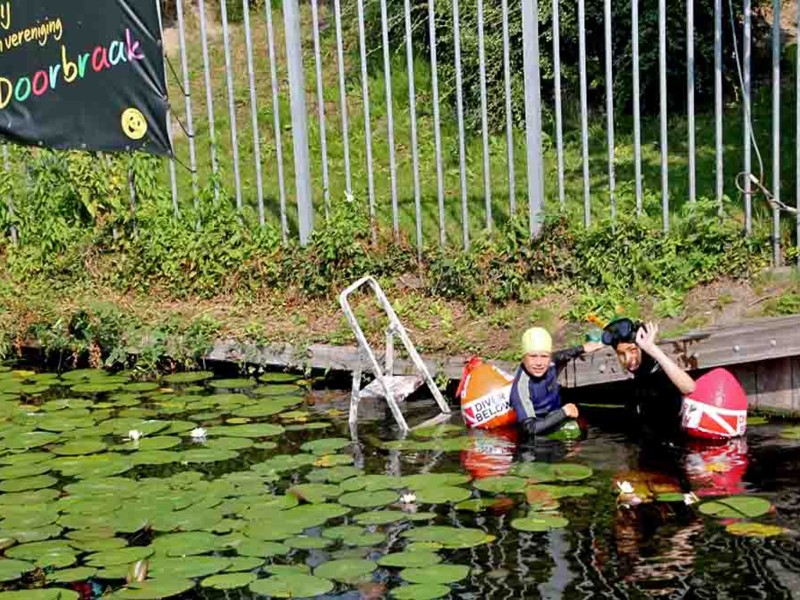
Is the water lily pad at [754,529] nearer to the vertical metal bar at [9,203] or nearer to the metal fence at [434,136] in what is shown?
the metal fence at [434,136]

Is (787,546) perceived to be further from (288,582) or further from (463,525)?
(288,582)

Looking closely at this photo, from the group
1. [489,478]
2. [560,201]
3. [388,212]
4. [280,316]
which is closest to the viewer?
[489,478]

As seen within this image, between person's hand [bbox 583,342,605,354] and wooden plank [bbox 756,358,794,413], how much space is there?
39.9 inches

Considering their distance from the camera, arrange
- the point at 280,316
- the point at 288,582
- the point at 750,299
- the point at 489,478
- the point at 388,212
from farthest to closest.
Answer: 1. the point at 388,212
2. the point at 280,316
3. the point at 750,299
4. the point at 489,478
5. the point at 288,582

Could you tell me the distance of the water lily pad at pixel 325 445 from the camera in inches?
312

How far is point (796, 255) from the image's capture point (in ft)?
29.0

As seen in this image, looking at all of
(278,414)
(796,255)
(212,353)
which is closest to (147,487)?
(278,414)

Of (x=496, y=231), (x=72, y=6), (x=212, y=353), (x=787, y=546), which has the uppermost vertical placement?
(x=72, y=6)

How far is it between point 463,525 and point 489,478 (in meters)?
0.77

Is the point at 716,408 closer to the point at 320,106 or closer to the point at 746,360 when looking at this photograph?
the point at 746,360

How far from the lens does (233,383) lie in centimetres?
970

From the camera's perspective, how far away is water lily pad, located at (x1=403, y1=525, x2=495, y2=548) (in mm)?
6164

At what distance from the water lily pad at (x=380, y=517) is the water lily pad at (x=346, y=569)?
554mm

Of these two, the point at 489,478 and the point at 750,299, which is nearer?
the point at 489,478
